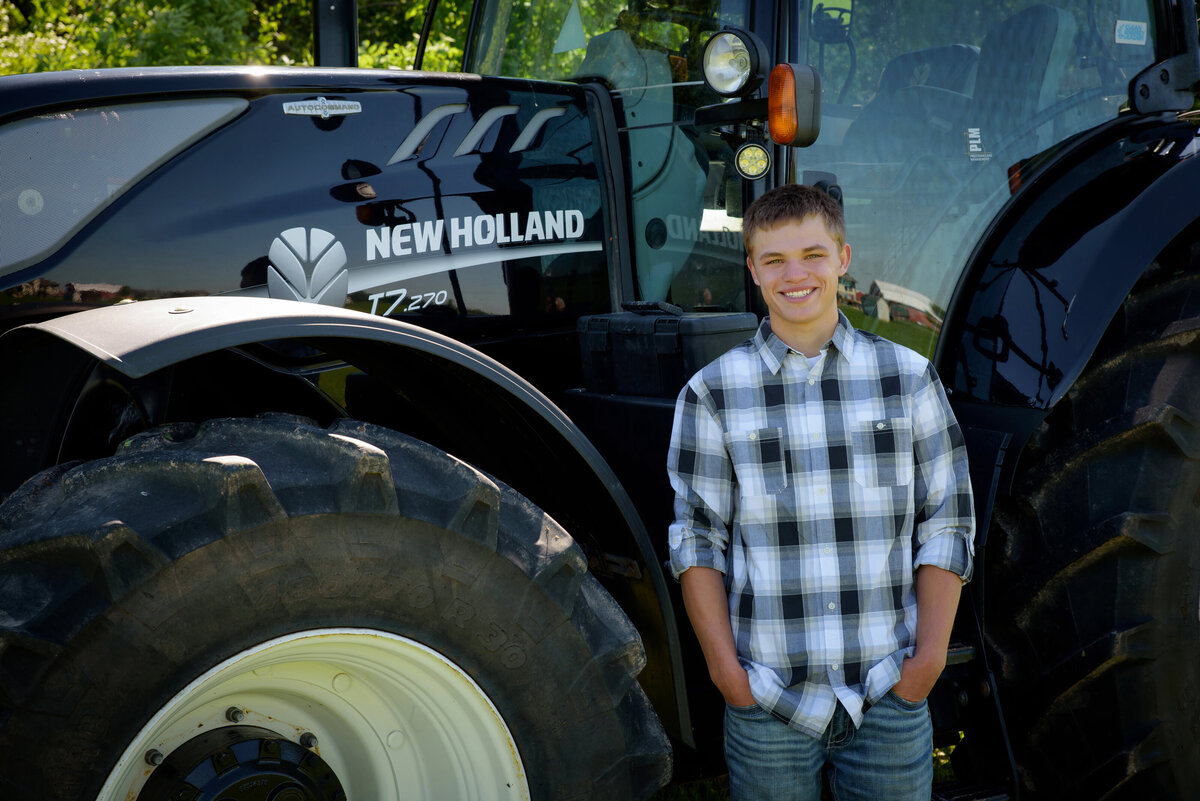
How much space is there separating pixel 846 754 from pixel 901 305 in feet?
4.31

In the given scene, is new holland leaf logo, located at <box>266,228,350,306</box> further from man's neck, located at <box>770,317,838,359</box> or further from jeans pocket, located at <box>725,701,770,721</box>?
jeans pocket, located at <box>725,701,770,721</box>

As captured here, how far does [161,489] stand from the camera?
1.65 meters

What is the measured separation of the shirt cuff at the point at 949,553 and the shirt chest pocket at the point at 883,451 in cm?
13

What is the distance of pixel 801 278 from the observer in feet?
6.72

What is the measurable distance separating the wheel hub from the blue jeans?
752 millimetres

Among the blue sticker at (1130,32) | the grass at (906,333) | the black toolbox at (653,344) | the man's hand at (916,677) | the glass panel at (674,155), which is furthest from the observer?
the blue sticker at (1130,32)

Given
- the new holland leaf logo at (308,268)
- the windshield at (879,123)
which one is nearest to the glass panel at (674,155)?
the windshield at (879,123)

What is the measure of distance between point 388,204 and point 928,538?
140 cm

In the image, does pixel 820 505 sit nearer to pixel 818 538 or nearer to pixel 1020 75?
pixel 818 538

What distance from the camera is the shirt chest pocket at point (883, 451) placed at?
1.99 meters

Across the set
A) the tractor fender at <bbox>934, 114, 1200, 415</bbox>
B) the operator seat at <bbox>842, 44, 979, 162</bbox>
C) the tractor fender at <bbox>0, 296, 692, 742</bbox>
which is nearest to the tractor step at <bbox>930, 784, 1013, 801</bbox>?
the tractor fender at <bbox>0, 296, 692, 742</bbox>

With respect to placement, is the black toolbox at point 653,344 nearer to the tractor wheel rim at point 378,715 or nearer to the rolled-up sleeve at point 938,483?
the rolled-up sleeve at point 938,483

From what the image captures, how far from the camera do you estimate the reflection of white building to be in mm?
2850

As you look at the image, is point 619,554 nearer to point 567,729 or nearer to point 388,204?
point 567,729
